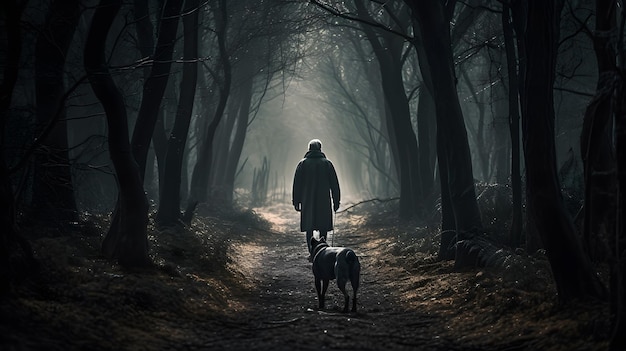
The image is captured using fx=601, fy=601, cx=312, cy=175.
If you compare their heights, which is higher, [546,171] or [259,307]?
[546,171]

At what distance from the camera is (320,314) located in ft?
23.1

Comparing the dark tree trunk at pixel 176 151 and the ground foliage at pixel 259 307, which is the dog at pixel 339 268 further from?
the dark tree trunk at pixel 176 151

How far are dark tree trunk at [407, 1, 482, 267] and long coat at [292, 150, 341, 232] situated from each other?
2315 mm

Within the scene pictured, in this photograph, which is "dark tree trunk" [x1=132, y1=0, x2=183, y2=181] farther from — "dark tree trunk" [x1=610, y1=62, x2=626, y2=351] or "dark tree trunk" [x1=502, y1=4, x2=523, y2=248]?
"dark tree trunk" [x1=610, y1=62, x2=626, y2=351]

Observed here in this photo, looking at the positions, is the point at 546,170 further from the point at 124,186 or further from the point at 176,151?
the point at 176,151

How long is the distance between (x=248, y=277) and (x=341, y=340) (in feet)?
16.2

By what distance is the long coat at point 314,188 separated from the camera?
11.5 metres

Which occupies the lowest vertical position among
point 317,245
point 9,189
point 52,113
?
point 317,245

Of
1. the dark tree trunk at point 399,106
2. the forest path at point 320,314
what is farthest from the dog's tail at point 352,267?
the dark tree trunk at point 399,106

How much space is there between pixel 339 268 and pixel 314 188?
15.0 ft

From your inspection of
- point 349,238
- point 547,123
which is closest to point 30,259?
point 547,123

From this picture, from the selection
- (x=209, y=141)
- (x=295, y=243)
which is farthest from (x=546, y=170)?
(x=209, y=141)

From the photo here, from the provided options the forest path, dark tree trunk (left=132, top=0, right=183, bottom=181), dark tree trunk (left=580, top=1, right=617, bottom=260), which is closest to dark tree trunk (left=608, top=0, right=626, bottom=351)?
dark tree trunk (left=580, top=1, right=617, bottom=260)

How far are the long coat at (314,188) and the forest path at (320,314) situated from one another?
1.02 m
